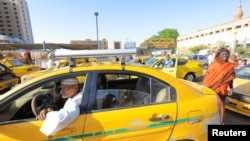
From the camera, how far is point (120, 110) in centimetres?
206

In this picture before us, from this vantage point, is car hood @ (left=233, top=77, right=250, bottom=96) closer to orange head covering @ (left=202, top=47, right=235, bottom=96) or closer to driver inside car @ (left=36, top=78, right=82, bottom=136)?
orange head covering @ (left=202, top=47, right=235, bottom=96)

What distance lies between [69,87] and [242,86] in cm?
444

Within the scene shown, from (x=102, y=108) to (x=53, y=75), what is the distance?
649 mm

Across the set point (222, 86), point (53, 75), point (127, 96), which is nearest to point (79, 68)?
point (53, 75)

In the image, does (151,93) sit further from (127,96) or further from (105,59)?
(105,59)

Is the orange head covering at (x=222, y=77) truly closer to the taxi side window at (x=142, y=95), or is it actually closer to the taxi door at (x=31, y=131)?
the taxi side window at (x=142, y=95)

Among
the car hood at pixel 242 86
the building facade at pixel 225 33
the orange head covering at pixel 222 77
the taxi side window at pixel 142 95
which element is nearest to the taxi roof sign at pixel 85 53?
the taxi side window at pixel 142 95

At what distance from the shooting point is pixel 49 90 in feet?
8.57

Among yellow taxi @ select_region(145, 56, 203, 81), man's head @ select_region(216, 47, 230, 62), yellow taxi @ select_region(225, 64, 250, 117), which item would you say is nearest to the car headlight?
yellow taxi @ select_region(225, 64, 250, 117)

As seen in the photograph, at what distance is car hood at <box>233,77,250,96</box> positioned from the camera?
444 centimetres

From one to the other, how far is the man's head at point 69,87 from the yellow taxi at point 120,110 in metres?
0.09

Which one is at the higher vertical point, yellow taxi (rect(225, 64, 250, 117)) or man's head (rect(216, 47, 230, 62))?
man's head (rect(216, 47, 230, 62))

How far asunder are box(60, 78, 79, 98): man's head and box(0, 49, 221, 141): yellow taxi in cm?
9

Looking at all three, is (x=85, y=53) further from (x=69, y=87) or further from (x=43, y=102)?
(x=43, y=102)
